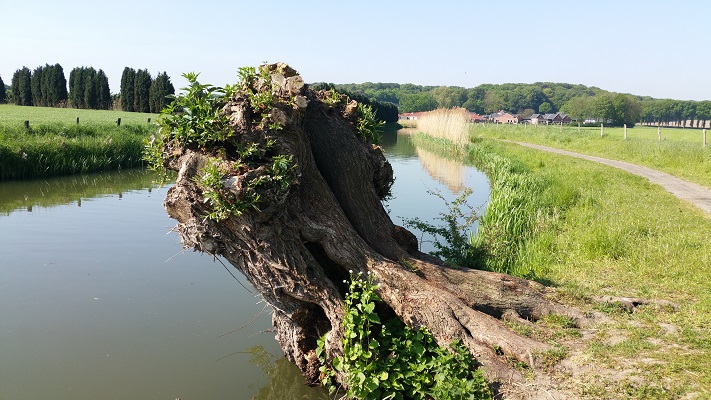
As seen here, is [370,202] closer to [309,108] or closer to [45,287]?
[309,108]

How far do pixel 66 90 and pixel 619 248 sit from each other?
206 feet

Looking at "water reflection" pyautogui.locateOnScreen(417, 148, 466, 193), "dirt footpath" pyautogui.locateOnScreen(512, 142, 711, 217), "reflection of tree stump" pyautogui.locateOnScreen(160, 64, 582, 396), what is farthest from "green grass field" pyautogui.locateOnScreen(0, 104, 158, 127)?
"dirt footpath" pyautogui.locateOnScreen(512, 142, 711, 217)

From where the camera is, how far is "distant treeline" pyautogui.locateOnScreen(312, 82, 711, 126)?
108 m

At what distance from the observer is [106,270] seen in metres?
9.76

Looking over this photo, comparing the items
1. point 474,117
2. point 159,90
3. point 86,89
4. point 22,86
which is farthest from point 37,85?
point 474,117

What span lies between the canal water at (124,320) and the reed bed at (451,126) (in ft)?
91.8

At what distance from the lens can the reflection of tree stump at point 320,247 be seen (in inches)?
207

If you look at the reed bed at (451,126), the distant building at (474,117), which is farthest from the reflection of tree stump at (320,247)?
the distant building at (474,117)

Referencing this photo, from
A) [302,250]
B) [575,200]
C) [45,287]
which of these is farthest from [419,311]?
[575,200]

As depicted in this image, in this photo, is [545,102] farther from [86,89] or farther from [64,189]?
[64,189]

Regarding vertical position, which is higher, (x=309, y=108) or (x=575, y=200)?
(x=309, y=108)

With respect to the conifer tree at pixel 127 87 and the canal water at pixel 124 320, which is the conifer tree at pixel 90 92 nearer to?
the conifer tree at pixel 127 87

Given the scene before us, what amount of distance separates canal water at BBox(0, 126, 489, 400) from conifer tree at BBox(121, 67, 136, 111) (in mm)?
45543

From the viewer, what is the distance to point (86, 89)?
5734 centimetres
